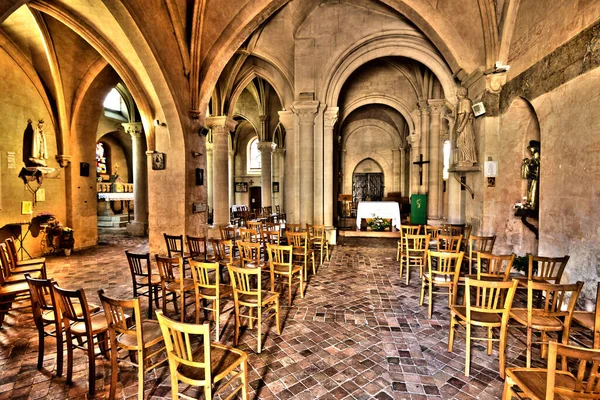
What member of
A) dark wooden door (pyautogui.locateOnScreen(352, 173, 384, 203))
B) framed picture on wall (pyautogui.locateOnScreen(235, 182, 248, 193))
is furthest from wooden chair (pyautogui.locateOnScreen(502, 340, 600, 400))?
framed picture on wall (pyautogui.locateOnScreen(235, 182, 248, 193))

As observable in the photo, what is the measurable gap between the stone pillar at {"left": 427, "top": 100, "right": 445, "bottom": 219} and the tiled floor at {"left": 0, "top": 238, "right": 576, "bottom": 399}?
23.6 feet

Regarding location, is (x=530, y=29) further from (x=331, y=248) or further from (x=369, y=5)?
(x=331, y=248)

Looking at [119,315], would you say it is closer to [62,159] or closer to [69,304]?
[69,304]

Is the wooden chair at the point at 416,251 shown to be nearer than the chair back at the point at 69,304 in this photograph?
No

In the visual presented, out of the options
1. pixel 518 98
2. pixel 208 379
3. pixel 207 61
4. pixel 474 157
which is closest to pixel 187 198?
pixel 207 61

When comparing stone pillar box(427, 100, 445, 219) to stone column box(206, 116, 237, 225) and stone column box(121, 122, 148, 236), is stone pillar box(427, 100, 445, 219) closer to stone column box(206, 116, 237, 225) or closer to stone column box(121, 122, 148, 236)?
stone column box(206, 116, 237, 225)

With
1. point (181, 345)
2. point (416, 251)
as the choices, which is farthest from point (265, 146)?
point (181, 345)

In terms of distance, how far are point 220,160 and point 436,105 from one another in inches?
343

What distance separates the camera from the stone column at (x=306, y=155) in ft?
30.8

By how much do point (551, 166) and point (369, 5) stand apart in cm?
733

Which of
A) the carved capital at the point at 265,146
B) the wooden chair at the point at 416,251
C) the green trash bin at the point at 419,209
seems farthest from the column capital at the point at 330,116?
the carved capital at the point at 265,146

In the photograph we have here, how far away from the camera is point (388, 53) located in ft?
31.0

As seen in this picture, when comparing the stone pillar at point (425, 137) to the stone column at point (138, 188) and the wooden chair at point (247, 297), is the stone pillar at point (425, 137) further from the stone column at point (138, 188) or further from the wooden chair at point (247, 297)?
the stone column at point (138, 188)

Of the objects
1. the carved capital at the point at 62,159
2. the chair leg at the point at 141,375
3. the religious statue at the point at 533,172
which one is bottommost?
the chair leg at the point at 141,375
